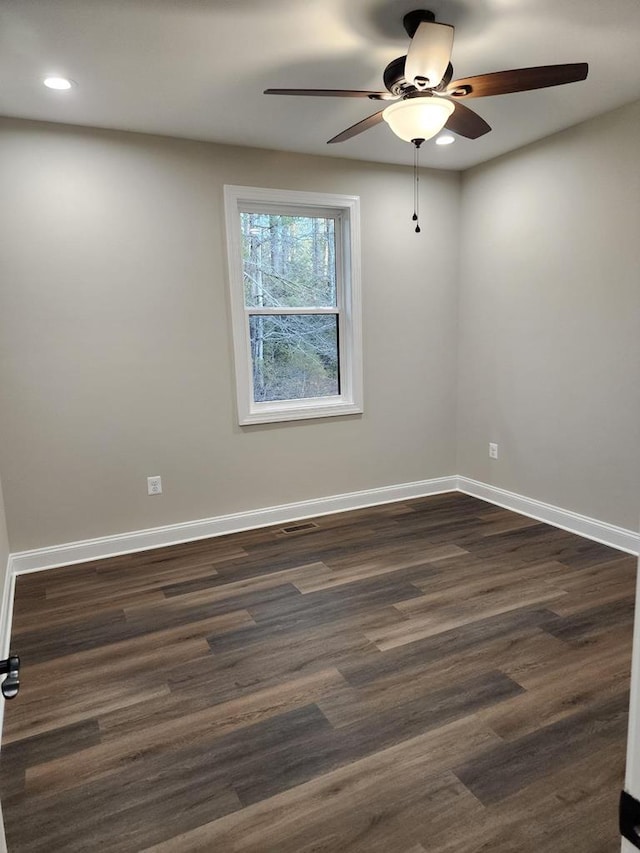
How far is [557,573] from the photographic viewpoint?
120 inches

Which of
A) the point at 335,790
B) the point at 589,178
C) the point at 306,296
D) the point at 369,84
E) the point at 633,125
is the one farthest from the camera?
the point at 306,296

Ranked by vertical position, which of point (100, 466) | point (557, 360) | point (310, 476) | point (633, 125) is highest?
point (633, 125)

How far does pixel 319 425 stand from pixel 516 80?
249cm

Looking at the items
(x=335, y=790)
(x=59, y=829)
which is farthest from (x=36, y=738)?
(x=335, y=790)

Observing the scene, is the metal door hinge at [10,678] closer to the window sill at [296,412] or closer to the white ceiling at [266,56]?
the white ceiling at [266,56]

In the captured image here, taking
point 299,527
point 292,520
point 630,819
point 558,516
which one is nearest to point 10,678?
point 630,819

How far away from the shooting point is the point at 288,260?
391cm

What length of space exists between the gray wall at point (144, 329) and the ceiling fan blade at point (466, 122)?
1.45m

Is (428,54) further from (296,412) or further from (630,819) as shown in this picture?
(296,412)

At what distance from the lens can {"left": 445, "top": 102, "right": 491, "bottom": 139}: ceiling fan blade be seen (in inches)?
91.9

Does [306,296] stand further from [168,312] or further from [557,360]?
[557,360]

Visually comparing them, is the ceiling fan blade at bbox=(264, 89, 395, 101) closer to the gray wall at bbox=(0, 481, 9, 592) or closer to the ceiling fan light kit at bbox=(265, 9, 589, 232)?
the ceiling fan light kit at bbox=(265, 9, 589, 232)

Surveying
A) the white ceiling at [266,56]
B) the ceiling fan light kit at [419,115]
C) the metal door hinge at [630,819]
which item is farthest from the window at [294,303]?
the metal door hinge at [630,819]

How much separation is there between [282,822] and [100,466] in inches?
94.9
